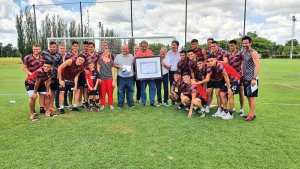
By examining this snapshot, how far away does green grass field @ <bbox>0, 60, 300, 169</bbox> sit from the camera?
4312mm

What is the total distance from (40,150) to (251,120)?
464 cm

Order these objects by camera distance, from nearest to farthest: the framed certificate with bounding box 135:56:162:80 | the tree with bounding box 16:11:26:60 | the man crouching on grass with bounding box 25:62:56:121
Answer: the man crouching on grass with bounding box 25:62:56:121 → the framed certificate with bounding box 135:56:162:80 → the tree with bounding box 16:11:26:60

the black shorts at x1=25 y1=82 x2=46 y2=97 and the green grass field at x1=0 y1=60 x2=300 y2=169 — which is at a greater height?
the black shorts at x1=25 y1=82 x2=46 y2=97

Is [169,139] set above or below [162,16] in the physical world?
below

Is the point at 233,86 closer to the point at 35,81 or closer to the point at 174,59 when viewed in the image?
the point at 174,59

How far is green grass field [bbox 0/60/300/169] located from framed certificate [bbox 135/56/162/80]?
1263 mm

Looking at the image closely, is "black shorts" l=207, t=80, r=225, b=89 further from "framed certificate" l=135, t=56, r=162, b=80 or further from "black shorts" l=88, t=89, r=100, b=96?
"black shorts" l=88, t=89, r=100, b=96

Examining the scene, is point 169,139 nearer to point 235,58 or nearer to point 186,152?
point 186,152

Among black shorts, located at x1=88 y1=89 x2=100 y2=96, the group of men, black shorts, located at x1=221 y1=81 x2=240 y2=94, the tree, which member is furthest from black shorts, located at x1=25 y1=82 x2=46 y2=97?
the tree

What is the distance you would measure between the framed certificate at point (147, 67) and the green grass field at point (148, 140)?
1263mm

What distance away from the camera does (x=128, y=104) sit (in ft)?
28.5

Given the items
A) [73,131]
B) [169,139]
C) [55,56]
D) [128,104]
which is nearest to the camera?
[169,139]

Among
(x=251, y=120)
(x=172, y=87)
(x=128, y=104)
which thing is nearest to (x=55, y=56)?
(x=128, y=104)

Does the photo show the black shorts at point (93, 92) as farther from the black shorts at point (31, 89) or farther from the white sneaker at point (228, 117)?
the white sneaker at point (228, 117)
